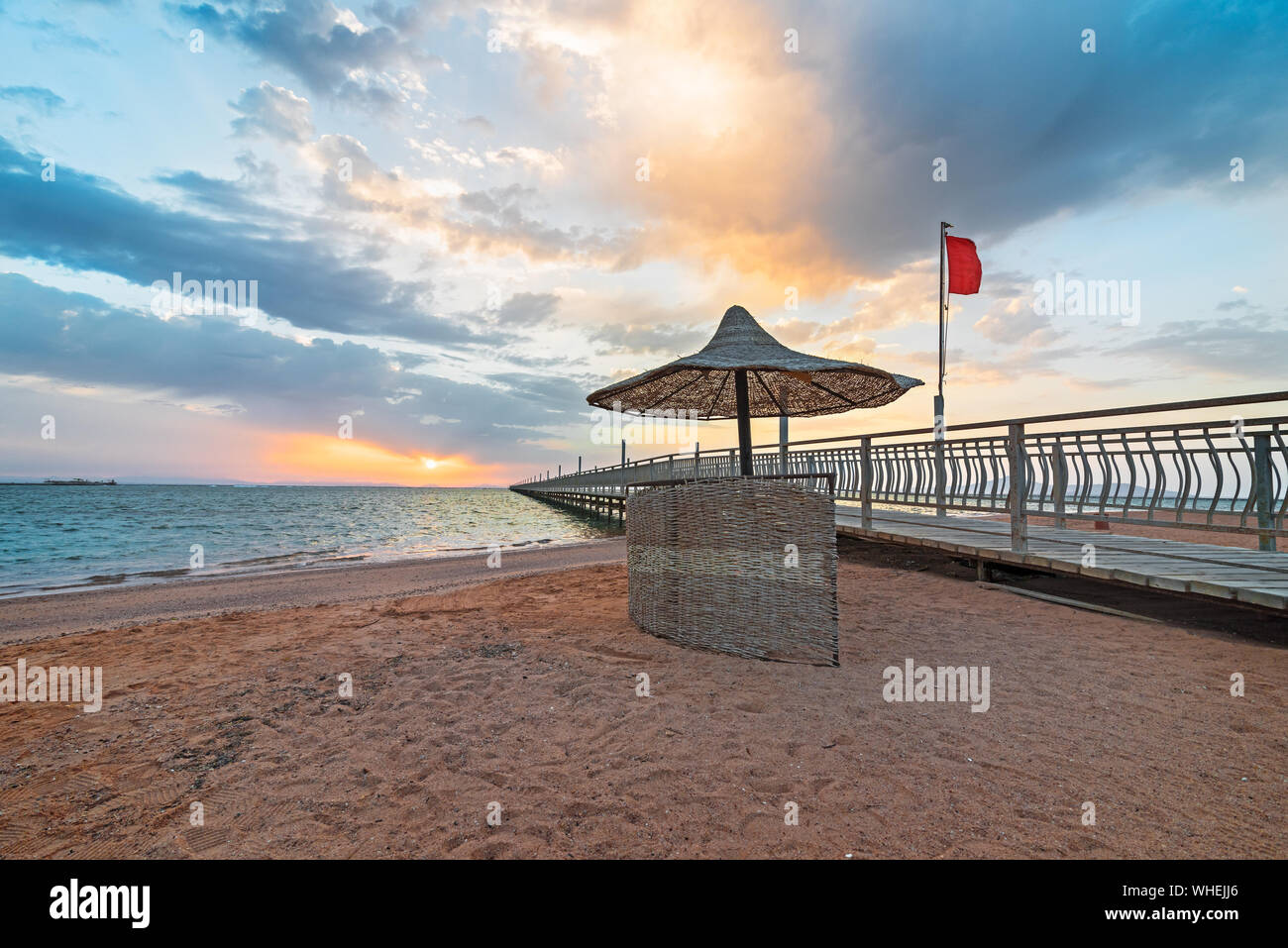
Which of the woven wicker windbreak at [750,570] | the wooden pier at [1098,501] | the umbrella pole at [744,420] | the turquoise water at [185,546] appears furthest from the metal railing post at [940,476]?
the turquoise water at [185,546]

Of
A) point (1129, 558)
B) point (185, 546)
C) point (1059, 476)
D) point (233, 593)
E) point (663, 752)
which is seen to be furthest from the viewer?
point (185, 546)

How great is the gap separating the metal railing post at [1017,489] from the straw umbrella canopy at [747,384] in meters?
1.38

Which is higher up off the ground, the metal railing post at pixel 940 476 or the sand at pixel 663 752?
the metal railing post at pixel 940 476

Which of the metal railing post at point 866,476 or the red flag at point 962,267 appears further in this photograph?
the red flag at point 962,267

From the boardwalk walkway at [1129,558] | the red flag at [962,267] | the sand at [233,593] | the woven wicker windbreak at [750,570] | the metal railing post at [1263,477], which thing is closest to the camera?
the woven wicker windbreak at [750,570]

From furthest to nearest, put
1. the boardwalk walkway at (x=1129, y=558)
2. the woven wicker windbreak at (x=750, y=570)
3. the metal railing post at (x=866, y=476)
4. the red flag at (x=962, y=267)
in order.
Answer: the red flag at (x=962, y=267), the metal railing post at (x=866, y=476), the boardwalk walkway at (x=1129, y=558), the woven wicker windbreak at (x=750, y=570)

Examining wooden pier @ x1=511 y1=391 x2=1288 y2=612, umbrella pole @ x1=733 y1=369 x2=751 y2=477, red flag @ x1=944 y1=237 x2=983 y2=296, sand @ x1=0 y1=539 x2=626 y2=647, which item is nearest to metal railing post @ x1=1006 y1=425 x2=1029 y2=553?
wooden pier @ x1=511 y1=391 x2=1288 y2=612

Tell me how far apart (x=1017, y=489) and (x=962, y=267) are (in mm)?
8462

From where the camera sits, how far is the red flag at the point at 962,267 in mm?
13031

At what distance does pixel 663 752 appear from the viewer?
10.5ft

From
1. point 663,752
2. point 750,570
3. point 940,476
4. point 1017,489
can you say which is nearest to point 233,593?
point 750,570

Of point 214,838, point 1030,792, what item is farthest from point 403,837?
point 1030,792

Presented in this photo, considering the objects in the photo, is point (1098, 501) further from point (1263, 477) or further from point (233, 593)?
point (233, 593)

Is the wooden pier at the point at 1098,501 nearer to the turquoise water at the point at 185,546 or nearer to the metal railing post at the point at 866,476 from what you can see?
the metal railing post at the point at 866,476
